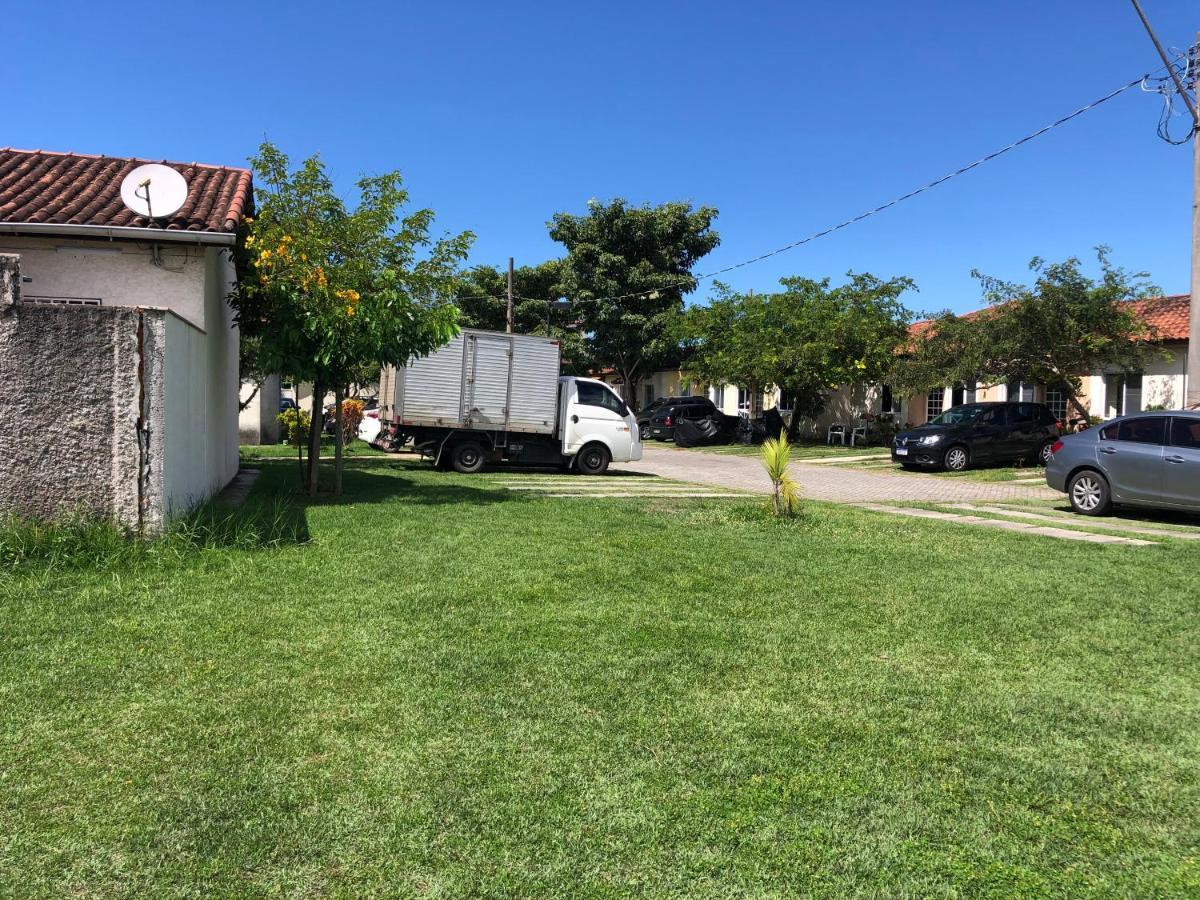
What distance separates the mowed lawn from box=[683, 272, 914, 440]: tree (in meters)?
21.1

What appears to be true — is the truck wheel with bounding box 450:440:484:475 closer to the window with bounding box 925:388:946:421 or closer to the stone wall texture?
the stone wall texture

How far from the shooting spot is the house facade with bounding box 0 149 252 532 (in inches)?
258

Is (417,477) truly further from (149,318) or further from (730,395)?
(730,395)

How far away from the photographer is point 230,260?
1234cm

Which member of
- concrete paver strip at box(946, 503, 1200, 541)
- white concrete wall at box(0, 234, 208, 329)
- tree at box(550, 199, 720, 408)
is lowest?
concrete paver strip at box(946, 503, 1200, 541)

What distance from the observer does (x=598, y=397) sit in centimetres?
1805

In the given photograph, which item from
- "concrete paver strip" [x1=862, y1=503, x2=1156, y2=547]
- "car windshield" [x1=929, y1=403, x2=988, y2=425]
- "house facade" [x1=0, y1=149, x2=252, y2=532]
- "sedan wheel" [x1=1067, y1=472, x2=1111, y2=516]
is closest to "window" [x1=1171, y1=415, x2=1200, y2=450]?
"sedan wheel" [x1=1067, y1=472, x2=1111, y2=516]

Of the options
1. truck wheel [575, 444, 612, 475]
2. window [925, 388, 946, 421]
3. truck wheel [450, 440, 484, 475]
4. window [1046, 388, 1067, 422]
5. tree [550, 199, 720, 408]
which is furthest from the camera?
tree [550, 199, 720, 408]

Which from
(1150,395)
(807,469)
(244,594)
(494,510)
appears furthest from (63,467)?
(1150,395)

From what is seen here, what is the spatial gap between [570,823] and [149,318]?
226 inches

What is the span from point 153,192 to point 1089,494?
13.2m

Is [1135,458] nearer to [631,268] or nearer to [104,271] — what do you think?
[104,271]

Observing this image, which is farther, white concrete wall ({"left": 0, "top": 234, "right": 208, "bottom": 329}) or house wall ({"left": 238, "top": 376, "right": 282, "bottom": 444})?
house wall ({"left": 238, "top": 376, "right": 282, "bottom": 444})

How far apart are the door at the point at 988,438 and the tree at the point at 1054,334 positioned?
5.57 feet
